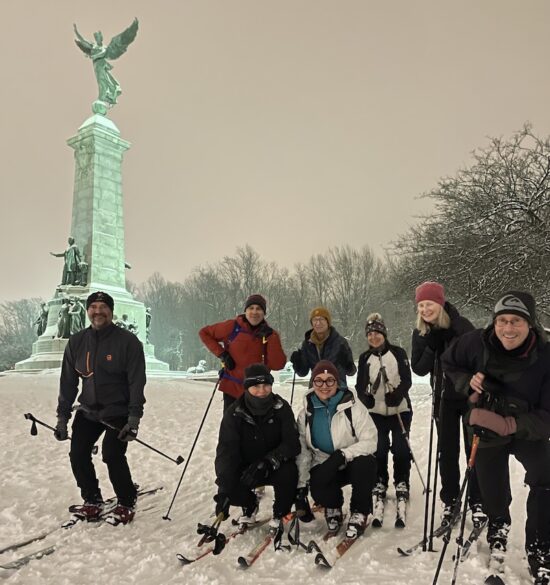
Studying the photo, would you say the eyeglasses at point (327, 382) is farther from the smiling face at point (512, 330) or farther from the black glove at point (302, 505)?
the smiling face at point (512, 330)

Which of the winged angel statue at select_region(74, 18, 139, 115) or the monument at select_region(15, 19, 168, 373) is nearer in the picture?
the monument at select_region(15, 19, 168, 373)

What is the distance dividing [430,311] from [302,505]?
1792 mm

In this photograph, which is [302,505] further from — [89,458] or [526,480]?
[89,458]

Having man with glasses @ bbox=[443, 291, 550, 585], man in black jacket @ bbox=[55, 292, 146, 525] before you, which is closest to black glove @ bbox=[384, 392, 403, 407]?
man with glasses @ bbox=[443, 291, 550, 585]

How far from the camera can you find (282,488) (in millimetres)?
4039

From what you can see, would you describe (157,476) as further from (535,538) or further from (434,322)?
(535,538)

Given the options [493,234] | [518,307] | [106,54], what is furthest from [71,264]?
[518,307]

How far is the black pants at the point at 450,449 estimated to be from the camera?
4035mm

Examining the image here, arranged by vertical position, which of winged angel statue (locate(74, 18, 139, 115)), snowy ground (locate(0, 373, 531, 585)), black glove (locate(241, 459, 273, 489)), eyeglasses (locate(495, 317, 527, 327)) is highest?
winged angel statue (locate(74, 18, 139, 115))

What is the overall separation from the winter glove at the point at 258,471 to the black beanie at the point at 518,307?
76.5 inches

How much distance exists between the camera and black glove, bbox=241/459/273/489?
3.96 meters

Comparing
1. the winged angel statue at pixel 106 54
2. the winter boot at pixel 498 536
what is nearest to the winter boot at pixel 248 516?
the winter boot at pixel 498 536

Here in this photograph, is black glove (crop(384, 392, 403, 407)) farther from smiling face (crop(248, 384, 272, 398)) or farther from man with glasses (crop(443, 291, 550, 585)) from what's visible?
man with glasses (crop(443, 291, 550, 585))

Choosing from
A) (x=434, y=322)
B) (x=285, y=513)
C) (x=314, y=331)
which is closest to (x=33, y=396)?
(x=314, y=331)
